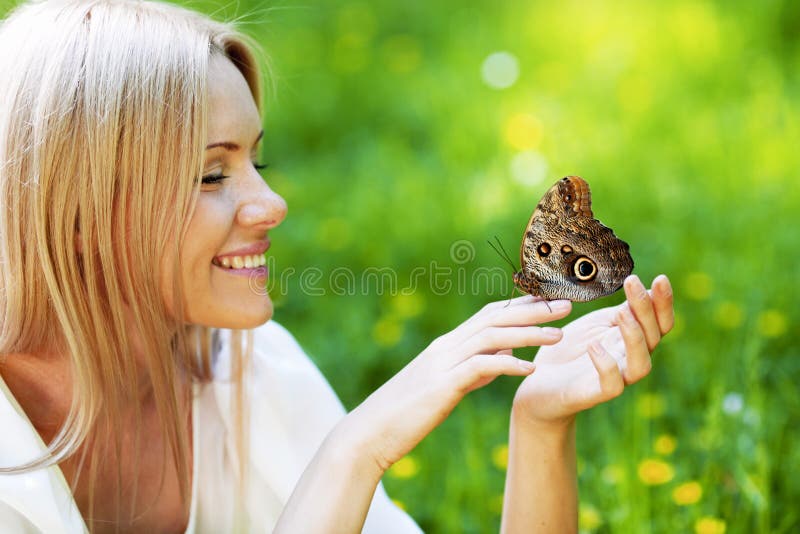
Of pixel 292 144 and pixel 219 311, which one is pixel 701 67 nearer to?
pixel 292 144

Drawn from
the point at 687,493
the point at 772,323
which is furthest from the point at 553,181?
the point at 687,493

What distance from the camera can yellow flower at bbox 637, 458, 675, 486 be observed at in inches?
86.2

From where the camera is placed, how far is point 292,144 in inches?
178

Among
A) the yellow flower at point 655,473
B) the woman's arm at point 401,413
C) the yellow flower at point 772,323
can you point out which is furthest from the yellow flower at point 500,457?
the woman's arm at point 401,413

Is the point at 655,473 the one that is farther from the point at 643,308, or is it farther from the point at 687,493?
the point at 643,308

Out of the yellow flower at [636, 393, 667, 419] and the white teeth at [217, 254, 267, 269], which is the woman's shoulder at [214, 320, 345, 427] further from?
the yellow flower at [636, 393, 667, 419]

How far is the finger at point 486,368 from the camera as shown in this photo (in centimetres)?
137

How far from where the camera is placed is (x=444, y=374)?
142 centimetres

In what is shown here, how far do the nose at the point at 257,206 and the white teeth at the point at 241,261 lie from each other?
0.06 metres

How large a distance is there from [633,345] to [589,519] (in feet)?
2.71

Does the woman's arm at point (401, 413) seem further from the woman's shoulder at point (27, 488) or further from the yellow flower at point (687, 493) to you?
the yellow flower at point (687, 493)

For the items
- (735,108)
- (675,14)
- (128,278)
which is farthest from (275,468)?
(675,14)

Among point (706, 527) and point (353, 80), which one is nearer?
point (706, 527)

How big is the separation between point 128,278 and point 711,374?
5.78ft
